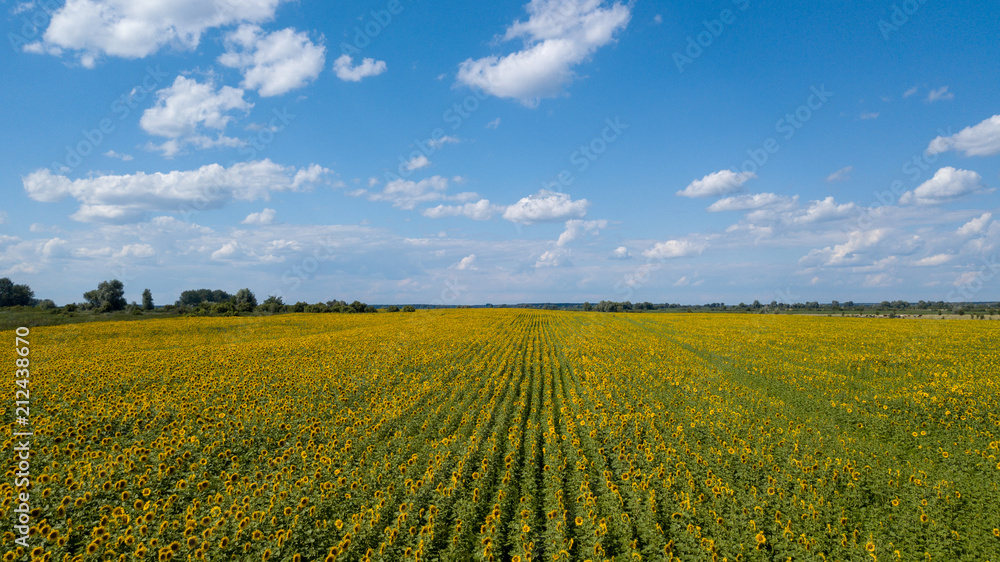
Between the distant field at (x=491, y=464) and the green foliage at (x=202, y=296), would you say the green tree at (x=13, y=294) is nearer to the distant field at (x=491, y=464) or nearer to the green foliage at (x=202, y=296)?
the green foliage at (x=202, y=296)

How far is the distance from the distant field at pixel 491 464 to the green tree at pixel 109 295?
197ft

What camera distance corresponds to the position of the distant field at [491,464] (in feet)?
22.9

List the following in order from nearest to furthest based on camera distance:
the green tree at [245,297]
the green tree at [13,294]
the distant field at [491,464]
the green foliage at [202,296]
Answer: the distant field at [491,464] → the green tree at [13,294] → the green tree at [245,297] → the green foliage at [202,296]

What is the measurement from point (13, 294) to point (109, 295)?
1198 centimetres

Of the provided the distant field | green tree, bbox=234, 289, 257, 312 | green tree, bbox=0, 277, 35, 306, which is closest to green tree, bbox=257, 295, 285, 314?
green tree, bbox=234, 289, 257, 312

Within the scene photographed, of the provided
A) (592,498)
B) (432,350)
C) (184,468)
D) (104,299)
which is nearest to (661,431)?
(592,498)

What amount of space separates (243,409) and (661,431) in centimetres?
1236

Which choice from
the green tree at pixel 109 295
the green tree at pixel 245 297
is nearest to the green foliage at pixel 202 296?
the green tree at pixel 245 297

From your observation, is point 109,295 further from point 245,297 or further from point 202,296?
point 202,296

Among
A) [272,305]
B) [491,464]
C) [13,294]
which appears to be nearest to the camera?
[491,464]

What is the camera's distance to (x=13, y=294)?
65000mm

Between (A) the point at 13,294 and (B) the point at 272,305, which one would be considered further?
(B) the point at 272,305

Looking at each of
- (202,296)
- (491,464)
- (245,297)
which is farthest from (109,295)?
(491,464)

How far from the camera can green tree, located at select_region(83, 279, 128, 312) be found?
221 ft
